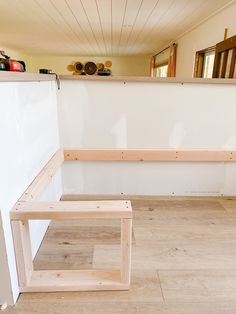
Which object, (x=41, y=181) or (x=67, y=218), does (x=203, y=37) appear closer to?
(x=41, y=181)

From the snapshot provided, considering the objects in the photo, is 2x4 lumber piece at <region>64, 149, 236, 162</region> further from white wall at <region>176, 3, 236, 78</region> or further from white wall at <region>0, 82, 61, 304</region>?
white wall at <region>176, 3, 236, 78</region>

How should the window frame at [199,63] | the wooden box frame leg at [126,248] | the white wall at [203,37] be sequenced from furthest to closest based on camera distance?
the window frame at [199,63], the white wall at [203,37], the wooden box frame leg at [126,248]

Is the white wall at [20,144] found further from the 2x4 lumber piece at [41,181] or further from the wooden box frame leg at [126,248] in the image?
the wooden box frame leg at [126,248]

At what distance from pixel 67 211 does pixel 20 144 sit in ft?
1.38

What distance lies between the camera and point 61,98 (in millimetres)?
1957

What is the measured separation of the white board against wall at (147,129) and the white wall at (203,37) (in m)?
1.56

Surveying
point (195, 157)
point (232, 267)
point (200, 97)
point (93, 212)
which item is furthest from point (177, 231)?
point (200, 97)

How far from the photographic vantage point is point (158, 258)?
144cm

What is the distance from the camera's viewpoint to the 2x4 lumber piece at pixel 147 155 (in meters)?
2.06

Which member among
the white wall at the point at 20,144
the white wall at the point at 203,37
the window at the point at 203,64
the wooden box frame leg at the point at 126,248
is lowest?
the wooden box frame leg at the point at 126,248

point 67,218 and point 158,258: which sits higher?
point 67,218

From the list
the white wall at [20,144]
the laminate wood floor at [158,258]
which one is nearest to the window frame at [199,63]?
the laminate wood floor at [158,258]

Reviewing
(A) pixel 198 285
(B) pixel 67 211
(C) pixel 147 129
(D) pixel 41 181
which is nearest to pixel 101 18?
(C) pixel 147 129

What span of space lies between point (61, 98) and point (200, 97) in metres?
1.13
